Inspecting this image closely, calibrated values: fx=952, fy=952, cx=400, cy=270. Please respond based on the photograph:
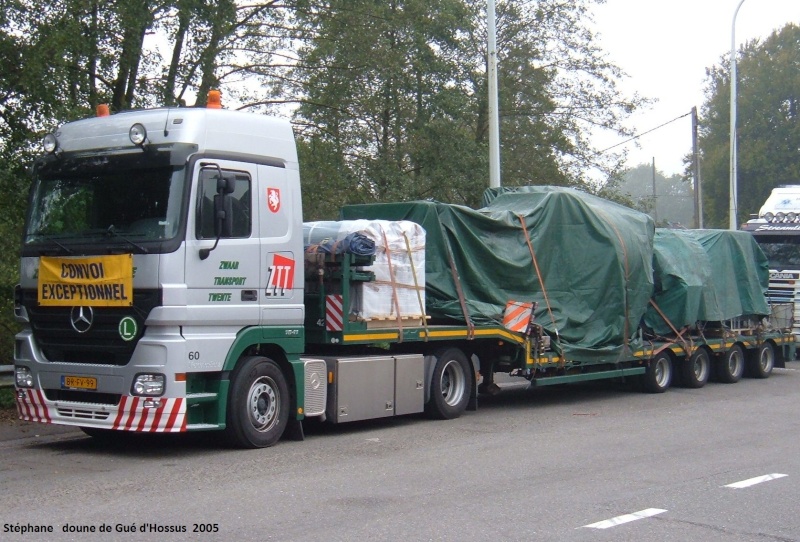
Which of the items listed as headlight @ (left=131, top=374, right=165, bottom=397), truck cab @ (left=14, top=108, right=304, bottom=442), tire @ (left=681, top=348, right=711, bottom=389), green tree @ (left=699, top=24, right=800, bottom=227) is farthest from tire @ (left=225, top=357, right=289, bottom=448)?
green tree @ (left=699, top=24, right=800, bottom=227)

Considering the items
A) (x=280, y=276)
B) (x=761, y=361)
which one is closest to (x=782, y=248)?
(x=761, y=361)

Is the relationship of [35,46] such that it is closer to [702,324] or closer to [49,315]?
[49,315]

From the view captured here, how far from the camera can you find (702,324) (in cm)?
1816

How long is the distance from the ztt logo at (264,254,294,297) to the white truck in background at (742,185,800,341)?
588 inches

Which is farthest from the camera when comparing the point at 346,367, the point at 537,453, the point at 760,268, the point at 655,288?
the point at 760,268

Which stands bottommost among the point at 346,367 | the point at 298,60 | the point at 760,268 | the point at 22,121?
the point at 346,367

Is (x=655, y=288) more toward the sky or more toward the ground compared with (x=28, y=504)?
more toward the sky

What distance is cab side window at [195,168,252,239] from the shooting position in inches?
383

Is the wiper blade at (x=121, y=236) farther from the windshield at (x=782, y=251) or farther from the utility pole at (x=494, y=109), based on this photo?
the windshield at (x=782, y=251)

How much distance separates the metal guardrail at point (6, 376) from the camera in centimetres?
1246

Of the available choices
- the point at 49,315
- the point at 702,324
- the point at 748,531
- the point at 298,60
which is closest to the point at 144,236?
the point at 49,315

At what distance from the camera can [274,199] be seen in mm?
10562

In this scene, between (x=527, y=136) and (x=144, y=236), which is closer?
(x=144, y=236)

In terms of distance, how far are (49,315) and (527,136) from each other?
2034 centimetres
